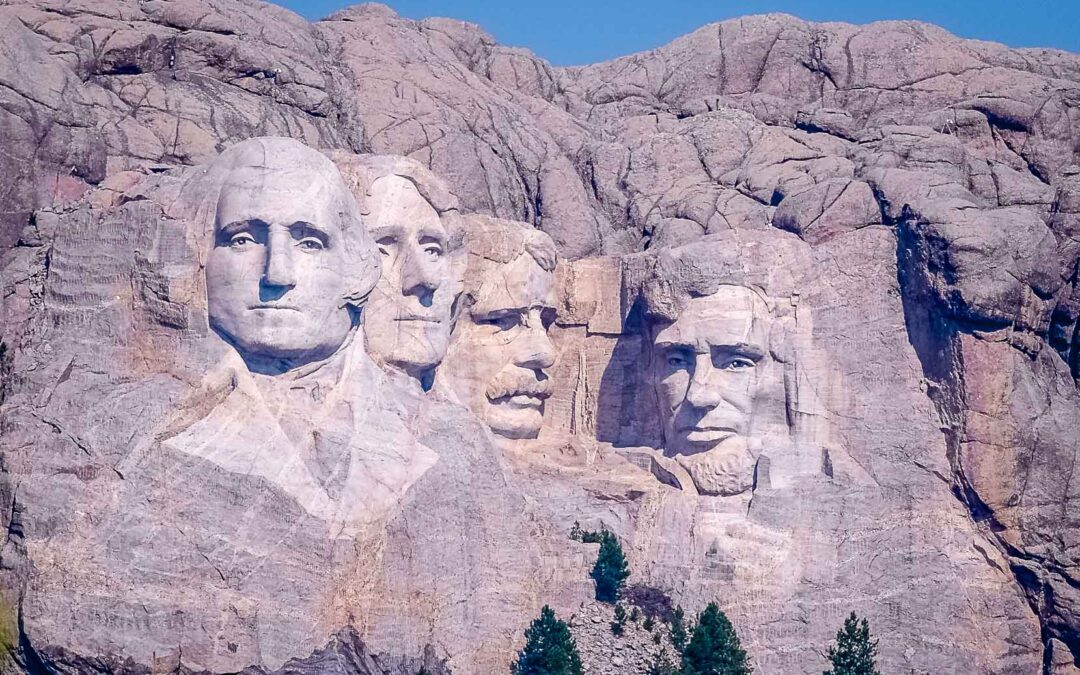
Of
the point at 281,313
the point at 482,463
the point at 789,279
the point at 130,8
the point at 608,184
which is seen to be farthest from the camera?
the point at 608,184

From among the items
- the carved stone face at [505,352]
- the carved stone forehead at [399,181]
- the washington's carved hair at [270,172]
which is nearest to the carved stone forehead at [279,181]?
the washington's carved hair at [270,172]

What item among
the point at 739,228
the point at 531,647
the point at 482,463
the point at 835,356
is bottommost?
the point at 531,647

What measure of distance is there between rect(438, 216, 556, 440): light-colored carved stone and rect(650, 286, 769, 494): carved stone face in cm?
214

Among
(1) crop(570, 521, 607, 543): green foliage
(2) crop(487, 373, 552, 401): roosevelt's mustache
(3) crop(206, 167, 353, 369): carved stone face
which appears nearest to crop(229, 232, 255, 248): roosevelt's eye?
(3) crop(206, 167, 353, 369): carved stone face

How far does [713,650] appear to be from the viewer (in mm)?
25266

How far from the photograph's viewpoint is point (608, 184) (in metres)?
33.8

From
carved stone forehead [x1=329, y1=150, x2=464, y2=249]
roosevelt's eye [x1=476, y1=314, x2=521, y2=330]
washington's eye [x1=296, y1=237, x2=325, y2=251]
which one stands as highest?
carved stone forehead [x1=329, y1=150, x2=464, y2=249]

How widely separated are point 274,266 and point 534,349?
18.8ft

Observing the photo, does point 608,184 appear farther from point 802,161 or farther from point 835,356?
point 835,356

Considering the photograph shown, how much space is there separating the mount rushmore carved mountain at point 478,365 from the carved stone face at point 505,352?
0.19 ft

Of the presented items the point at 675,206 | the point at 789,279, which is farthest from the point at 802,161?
the point at 789,279

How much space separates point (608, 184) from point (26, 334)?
1193cm

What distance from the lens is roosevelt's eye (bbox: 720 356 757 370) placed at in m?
27.9

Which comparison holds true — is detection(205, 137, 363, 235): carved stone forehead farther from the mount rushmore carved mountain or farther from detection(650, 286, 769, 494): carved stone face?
detection(650, 286, 769, 494): carved stone face
